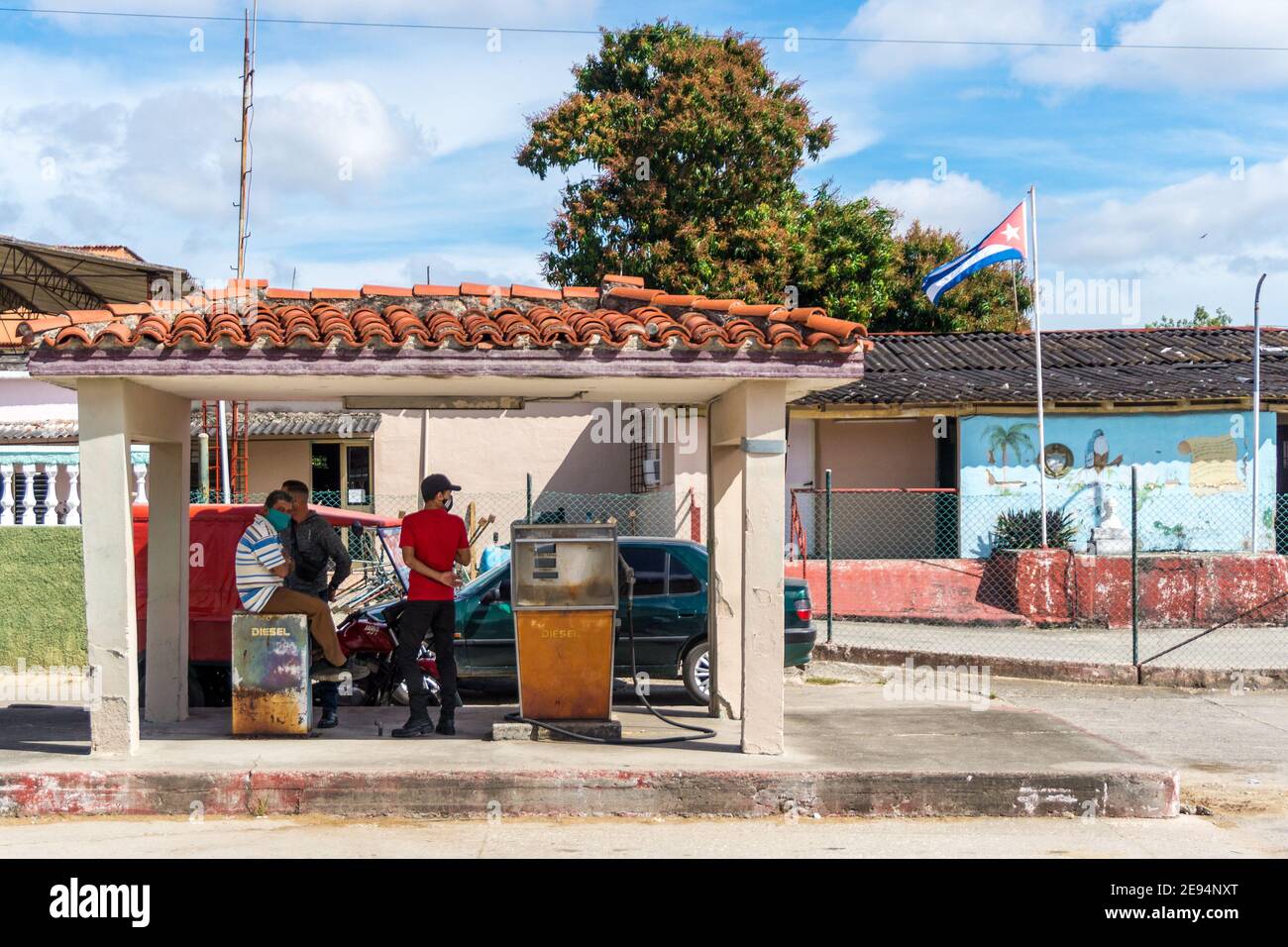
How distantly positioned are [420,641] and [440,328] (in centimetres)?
221

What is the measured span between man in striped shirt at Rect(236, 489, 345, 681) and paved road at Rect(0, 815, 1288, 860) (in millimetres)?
1908

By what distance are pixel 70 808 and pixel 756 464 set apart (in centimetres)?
468

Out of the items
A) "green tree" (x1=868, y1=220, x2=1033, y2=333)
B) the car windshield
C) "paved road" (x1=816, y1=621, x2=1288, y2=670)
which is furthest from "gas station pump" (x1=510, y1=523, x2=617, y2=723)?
"green tree" (x1=868, y1=220, x2=1033, y2=333)

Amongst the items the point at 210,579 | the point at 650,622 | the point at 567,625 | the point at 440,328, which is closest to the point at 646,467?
the point at 650,622

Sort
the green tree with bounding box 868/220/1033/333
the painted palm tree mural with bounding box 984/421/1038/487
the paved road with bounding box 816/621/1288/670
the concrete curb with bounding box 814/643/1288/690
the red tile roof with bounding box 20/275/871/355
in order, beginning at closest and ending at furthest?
the red tile roof with bounding box 20/275/871/355 < the concrete curb with bounding box 814/643/1288/690 < the paved road with bounding box 816/621/1288/670 < the painted palm tree mural with bounding box 984/421/1038/487 < the green tree with bounding box 868/220/1033/333

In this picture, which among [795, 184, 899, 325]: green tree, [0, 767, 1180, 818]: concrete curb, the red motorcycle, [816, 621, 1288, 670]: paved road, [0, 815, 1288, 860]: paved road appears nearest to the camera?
[0, 815, 1288, 860]: paved road

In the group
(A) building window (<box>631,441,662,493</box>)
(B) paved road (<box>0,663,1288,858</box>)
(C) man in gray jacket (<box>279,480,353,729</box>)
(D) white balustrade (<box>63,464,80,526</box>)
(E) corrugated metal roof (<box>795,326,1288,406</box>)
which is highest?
(E) corrugated metal roof (<box>795,326,1288,406</box>)

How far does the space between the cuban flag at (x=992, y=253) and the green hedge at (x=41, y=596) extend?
406 inches

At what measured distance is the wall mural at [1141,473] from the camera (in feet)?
63.1

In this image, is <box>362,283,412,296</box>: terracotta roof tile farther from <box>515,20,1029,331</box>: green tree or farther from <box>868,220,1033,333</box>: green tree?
<box>868,220,1033,333</box>: green tree

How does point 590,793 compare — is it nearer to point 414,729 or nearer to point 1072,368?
point 414,729

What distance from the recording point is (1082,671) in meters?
13.9

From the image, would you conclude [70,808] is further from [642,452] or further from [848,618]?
[642,452]

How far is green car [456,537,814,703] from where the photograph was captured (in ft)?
38.0
